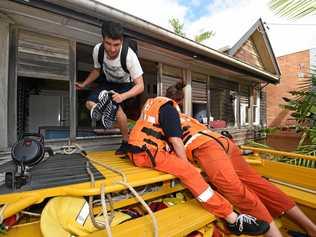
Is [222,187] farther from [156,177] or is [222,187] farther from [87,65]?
[87,65]

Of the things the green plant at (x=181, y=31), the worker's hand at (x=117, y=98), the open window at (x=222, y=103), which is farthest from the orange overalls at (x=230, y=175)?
the green plant at (x=181, y=31)

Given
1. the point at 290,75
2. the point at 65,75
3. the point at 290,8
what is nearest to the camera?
the point at 290,8

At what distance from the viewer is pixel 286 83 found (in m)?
11.1

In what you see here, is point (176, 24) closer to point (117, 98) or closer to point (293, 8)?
point (117, 98)

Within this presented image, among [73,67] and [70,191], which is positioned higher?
[73,67]

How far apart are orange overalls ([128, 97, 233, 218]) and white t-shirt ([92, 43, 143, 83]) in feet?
1.67

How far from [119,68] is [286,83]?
1057 centimetres

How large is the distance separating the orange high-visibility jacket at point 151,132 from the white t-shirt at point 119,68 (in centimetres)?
53

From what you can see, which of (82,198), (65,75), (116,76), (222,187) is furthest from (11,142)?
(222,187)

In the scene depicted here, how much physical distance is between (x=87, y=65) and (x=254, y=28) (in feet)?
21.7

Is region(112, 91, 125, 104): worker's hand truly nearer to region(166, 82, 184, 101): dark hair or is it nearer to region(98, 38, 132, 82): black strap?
region(98, 38, 132, 82): black strap

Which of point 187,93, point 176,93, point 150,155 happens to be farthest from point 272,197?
point 187,93

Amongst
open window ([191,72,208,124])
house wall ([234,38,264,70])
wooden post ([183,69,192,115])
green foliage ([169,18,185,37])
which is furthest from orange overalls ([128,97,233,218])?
green foliage ([169,18,185,37])

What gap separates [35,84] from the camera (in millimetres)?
6461
